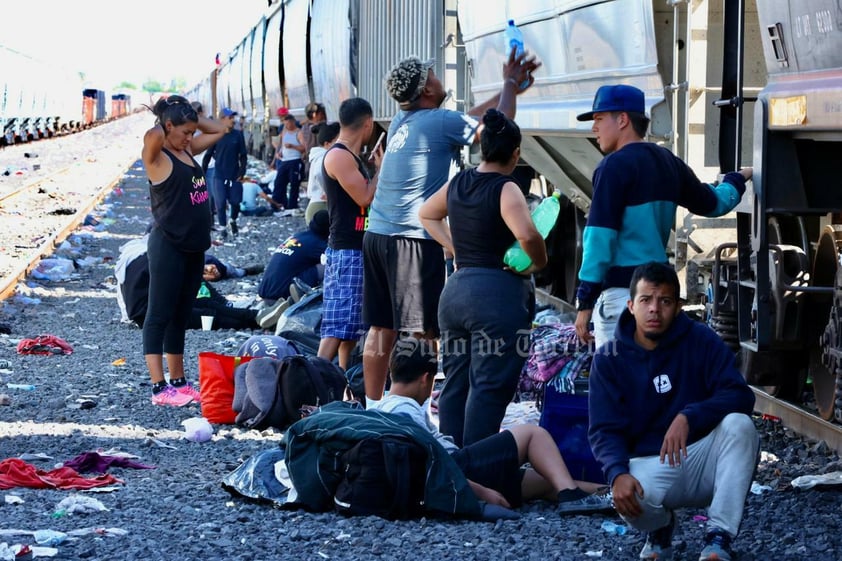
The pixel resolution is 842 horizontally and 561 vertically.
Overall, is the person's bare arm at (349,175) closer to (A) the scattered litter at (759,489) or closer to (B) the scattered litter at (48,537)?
(A) the scattered litter at (759,489)

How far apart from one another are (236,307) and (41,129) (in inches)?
1807

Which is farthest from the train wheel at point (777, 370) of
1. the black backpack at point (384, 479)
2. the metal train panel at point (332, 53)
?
the metal train panel at point (332, 53)

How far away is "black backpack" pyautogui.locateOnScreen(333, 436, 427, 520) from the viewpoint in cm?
478

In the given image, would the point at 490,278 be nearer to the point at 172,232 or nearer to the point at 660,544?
the point at 660,544

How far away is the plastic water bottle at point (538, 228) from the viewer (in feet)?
17.1

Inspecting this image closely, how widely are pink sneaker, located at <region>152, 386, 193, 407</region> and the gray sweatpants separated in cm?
383

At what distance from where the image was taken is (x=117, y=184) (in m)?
31.2

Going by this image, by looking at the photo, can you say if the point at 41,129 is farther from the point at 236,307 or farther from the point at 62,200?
the point at 236,307

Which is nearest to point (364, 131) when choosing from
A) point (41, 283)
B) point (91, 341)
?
point (91, 341)

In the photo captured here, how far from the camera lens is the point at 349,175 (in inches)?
273

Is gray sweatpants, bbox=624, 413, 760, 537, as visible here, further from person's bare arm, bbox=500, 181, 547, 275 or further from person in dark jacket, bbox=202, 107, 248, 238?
person in dark jacket, bbox=202, 107, 248, 238

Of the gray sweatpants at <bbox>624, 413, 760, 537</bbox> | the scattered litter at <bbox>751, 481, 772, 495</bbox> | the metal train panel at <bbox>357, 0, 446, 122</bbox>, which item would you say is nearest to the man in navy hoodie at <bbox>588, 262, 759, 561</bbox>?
the gray sweatpants at <bbox>624, 413, 760, 537</bbox>

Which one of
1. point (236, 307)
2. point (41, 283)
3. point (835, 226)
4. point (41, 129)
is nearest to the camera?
point (835, 226)

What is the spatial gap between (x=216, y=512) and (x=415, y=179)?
6.18ft
